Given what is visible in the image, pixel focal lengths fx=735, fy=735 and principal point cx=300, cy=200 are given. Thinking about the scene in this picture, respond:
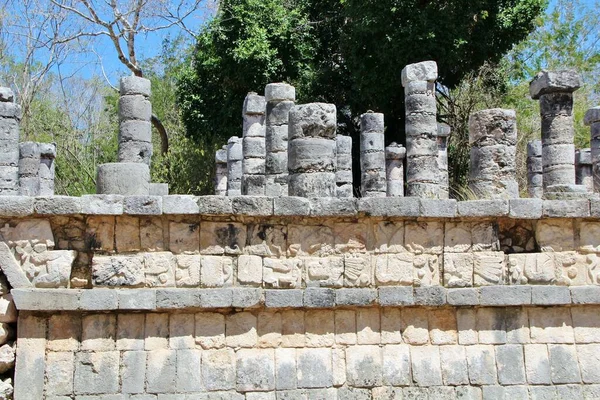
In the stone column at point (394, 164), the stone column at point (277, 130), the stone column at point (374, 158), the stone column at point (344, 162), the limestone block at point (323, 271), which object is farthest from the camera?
the stone column at point (394, 164)

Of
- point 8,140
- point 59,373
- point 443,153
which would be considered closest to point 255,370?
point 59,373

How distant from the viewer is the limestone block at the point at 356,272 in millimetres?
7867

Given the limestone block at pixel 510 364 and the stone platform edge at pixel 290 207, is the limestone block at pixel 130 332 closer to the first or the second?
the stone platform edge at pixel 290 207

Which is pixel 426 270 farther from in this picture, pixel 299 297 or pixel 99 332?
pixel 99 332

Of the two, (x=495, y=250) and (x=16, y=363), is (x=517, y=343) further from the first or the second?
(x=16, y=363)

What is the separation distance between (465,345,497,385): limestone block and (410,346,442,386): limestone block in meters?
0.35

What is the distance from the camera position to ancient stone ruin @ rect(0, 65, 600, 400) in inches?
291

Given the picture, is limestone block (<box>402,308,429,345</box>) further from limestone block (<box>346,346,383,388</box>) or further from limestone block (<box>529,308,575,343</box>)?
limestone block (<box>529,308,575,343</box>)

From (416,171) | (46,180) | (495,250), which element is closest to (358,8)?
(416,171)

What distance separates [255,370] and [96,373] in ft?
5.24

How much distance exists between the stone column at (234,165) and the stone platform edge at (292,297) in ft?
29.6

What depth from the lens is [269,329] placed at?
305 inches

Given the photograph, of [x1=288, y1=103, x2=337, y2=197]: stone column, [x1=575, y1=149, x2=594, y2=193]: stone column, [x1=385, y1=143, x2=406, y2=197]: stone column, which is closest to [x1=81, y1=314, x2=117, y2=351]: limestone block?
[x1=288, y1=103, x2=337, y2=197]: stone column

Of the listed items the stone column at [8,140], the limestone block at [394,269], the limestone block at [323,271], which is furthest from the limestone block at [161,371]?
the stone column at [8,140]
